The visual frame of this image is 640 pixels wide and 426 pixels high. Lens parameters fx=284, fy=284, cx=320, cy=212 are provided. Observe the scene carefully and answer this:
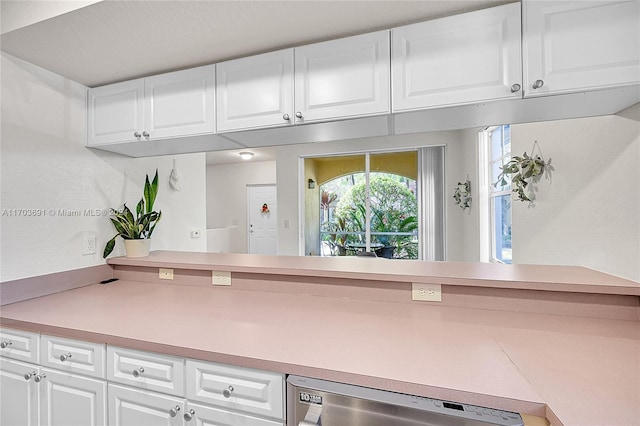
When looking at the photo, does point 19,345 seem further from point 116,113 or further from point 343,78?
point 343,78

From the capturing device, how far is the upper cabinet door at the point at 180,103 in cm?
146

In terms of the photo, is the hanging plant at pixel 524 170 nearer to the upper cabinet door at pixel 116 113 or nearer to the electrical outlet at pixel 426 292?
the electrical outlet at pixel 426 292

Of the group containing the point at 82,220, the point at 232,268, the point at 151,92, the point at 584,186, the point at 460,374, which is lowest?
the point at 460,374

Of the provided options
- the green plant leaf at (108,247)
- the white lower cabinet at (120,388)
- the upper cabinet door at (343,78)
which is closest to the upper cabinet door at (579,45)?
the upper cabinet door at (343,78)

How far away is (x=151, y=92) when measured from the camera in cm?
155

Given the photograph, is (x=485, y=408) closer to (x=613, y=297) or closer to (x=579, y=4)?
(x=613, y=297)

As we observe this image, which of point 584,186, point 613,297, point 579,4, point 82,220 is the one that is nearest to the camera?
point 579,4

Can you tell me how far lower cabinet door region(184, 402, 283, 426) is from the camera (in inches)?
34.6

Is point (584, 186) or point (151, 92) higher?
point (151, 92)

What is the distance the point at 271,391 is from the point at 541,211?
1966mm

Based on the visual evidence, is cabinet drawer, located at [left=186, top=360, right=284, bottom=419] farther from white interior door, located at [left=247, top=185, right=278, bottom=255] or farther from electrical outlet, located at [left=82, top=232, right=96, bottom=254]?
white interior door, located at [left=247, top=185, right=278, bottom=255]

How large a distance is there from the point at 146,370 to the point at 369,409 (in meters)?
0.78

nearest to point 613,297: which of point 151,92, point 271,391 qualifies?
point 271,391

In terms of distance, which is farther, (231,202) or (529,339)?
(231,202)
